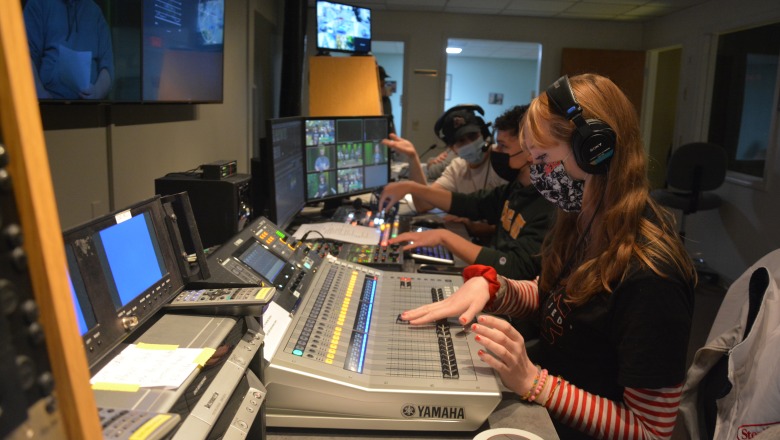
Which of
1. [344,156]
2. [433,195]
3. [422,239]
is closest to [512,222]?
[422,239]

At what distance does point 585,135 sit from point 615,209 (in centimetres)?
17

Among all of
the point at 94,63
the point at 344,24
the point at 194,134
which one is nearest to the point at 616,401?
the point at 94,63

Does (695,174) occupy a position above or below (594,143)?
below

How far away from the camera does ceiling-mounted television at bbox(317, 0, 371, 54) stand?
389cm

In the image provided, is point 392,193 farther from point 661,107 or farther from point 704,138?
point 661,107

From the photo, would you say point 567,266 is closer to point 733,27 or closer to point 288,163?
point 288,163

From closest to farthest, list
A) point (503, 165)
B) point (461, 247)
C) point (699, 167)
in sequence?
point (461, 247), point (503, 165), point (699, 167)

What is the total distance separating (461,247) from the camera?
7.14 feet

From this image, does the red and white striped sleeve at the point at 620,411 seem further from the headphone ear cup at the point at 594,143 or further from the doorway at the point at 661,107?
the doorway at the point at 661,107

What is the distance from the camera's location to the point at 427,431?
1.01m

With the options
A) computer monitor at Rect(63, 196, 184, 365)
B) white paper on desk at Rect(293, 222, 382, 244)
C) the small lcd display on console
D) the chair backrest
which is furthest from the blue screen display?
the chair backrest

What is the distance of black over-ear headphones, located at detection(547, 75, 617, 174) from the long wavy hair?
0.03m

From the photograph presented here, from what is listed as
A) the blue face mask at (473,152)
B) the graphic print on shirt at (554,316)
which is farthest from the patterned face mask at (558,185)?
the blue face mask at (473,152)

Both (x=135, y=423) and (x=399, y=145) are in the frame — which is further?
(x=399, y=145)
